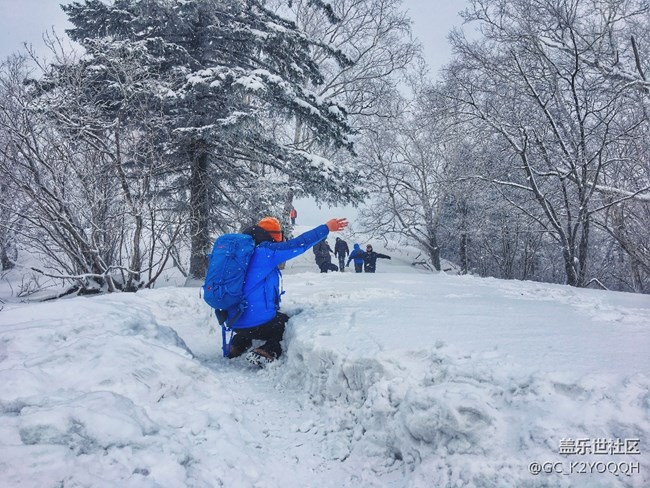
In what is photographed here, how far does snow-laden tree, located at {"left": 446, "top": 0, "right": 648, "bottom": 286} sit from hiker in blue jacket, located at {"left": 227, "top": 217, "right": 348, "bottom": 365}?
23.4 ft

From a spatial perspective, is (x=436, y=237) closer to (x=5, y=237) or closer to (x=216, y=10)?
(x=216, y=10)

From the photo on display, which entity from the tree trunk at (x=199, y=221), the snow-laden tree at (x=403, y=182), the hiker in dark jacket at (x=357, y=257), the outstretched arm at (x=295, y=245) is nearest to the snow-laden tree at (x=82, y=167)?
the tree trunk at (x=199, y=221)

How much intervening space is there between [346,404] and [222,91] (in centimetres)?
745

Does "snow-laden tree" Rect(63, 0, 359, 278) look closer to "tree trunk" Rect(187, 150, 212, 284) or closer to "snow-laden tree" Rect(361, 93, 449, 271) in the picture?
"tree trunk" Rect(187, 150, 212, 284)

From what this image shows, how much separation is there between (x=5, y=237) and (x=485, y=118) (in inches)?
478

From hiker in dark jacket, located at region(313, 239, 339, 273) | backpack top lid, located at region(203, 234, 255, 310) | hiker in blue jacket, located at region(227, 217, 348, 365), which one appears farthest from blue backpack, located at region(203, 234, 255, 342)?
hiker in dark jacket, located at region(313, 239, 339, 273)

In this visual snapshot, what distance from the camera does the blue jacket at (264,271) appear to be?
3982 mm

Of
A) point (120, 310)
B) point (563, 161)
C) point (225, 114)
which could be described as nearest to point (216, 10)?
point (225, 114)

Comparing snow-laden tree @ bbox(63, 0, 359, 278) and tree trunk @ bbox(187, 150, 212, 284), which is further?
tree trunk @ bbox(187, 150, 212, 284)

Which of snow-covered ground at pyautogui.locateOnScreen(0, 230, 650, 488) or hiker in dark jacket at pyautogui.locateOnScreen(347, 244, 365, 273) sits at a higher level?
hiker in dark jacket at pyautogui.locateOnScreen(347, 244, 365, 273)

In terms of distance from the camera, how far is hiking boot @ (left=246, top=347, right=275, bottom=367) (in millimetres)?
4009

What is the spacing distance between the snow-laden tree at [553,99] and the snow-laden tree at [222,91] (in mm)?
3672

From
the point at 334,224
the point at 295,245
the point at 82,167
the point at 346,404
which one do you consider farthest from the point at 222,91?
the point at 346,404

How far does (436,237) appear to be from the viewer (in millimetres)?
19266
